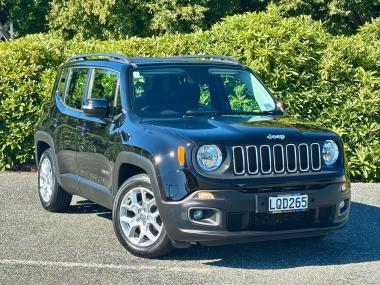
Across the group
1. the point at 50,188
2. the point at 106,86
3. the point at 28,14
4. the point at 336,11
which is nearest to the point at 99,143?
the point at 106,86

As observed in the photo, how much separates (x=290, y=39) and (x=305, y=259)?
578cm

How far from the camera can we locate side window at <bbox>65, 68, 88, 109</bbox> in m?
8.57

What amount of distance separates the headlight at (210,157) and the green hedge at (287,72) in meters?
5.68

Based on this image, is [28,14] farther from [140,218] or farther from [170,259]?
[170,259]

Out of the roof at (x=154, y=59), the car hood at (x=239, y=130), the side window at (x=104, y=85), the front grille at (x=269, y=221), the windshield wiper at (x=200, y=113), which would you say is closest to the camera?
the front grille at (x=269, y=221)

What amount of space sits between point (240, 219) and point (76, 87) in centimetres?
314

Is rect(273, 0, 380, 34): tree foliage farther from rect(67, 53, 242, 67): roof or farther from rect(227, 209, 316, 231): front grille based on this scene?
rect(227, 209, 316, 231): front grille

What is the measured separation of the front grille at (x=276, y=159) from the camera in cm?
652

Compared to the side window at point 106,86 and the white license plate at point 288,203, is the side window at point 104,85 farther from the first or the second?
the white license plate at point 288,203

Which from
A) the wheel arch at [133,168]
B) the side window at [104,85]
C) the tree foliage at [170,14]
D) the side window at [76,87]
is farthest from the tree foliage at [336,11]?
the wheel arch at [133,168]

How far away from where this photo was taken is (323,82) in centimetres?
1207

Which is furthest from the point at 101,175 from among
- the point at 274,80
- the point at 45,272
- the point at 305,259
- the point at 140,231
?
the point at 274,80

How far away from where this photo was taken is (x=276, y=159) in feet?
21.8

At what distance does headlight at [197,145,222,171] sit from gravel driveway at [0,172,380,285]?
881mm
